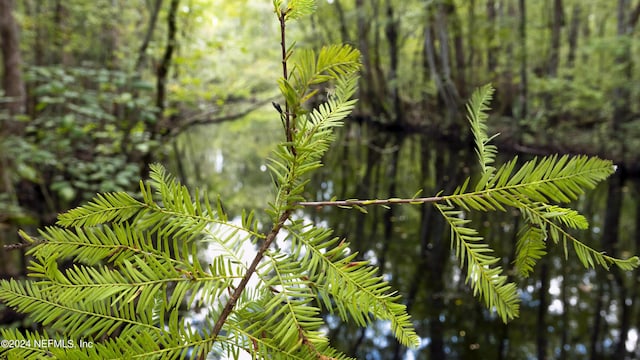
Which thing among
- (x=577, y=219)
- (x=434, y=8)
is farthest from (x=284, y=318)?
(x=434, y=8)

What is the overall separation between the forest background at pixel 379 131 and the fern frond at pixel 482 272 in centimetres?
33

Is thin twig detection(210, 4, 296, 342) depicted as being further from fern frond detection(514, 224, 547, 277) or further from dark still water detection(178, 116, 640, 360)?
dark still water detection(178, 116, 640, 360)

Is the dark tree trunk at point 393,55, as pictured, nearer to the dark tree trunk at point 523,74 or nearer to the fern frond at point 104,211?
the dark tree trunk at point 523,74

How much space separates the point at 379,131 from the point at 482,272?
24.2 m

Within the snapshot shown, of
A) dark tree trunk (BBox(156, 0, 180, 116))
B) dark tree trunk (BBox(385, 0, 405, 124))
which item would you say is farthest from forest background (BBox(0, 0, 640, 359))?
dark tree trunk (BBox(385, 0, 405, 124))

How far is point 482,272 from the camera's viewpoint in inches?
23.8

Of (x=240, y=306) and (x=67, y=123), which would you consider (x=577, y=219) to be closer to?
(x=240, y=306)

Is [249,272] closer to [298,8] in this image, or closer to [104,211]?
[104,211]

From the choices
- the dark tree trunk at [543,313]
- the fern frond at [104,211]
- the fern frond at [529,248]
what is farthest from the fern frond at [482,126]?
the dark tree trunk at [543,313]

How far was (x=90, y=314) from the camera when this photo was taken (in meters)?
0.66

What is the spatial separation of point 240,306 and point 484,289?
14.4 inches

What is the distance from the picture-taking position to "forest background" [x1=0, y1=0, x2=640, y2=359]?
5.19m

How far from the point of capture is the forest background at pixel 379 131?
204 inches

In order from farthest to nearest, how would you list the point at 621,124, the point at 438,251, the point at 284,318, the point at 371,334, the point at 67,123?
the point at 621,124 < the point at 438,251 < the point at 67,123 < the point at 371,334 < the point at 284,318
